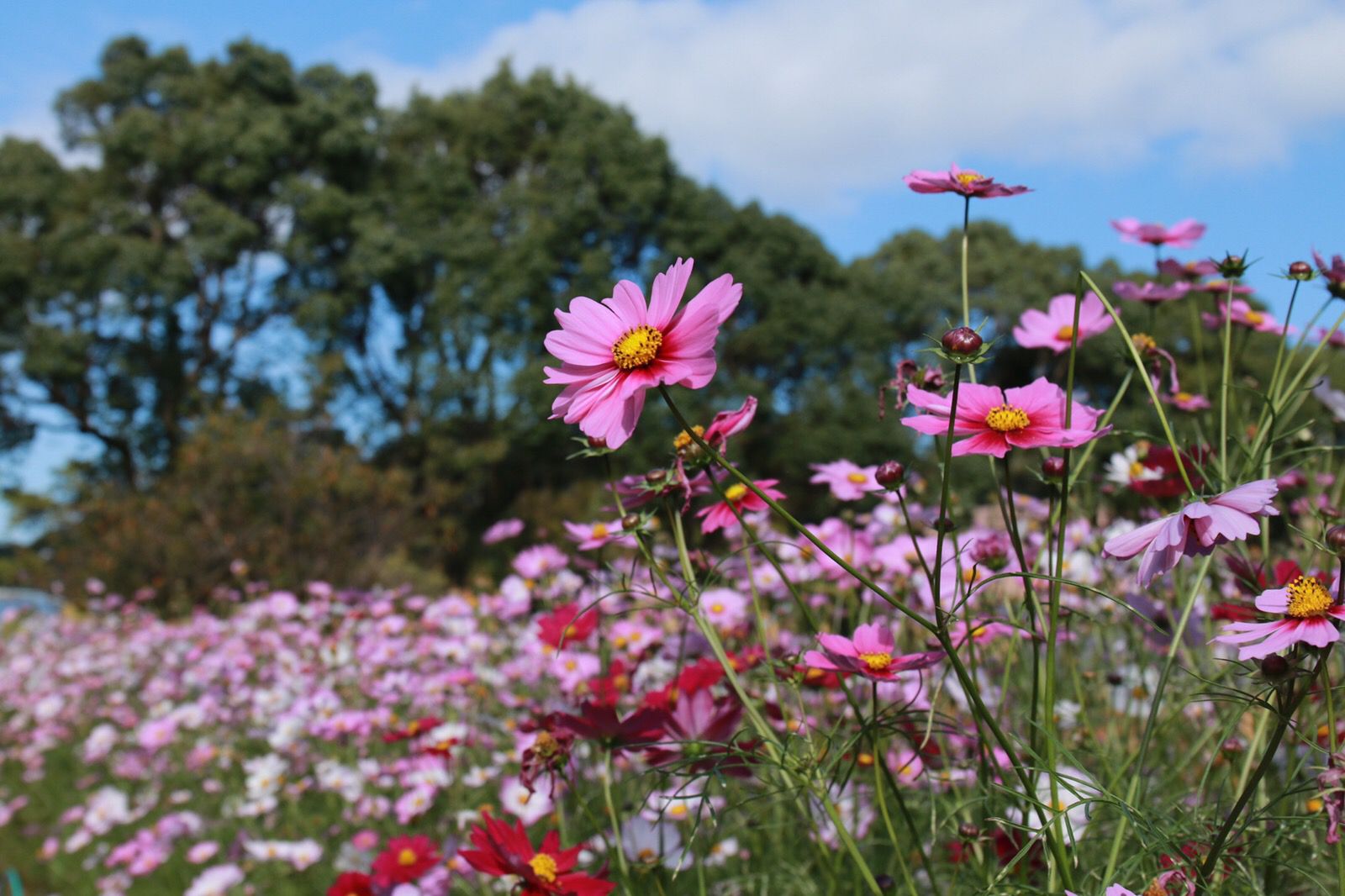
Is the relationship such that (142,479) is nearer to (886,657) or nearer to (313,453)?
(313,453)

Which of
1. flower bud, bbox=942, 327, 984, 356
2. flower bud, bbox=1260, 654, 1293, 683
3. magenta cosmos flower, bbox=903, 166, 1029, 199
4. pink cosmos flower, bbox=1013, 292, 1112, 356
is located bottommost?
flower bud, bbox=1260, 654, 1293, 683

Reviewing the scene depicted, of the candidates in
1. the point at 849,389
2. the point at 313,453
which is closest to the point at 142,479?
the point at 313,453

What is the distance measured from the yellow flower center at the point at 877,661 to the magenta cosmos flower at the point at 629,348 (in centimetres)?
31

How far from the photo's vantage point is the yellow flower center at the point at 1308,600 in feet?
2.21

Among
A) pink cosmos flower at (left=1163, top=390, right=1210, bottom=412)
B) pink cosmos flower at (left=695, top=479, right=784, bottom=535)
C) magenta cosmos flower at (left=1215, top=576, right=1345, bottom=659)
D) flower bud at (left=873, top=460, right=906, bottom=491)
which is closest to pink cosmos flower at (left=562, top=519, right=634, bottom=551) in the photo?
pink cosmos flower at (left=695, top=479, right=784, bottom=535)

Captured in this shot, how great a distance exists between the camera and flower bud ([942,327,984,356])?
2.03 feet

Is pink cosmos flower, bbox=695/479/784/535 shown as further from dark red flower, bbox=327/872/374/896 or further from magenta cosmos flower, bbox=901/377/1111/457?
dark red flower, bbox=327/872/374/896

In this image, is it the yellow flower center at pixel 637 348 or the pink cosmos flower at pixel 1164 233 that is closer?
the yellow flower center at pixel 637 348

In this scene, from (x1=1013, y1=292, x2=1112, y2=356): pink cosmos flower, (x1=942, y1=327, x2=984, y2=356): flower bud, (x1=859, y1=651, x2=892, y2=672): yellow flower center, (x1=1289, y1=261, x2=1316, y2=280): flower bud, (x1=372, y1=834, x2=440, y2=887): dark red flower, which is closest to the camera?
(x1=942, y1=327, x2=984, y2=356): flower bud

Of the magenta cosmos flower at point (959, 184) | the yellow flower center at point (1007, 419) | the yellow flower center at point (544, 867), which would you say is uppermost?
the magenta cosmos flower at point (959, 184)

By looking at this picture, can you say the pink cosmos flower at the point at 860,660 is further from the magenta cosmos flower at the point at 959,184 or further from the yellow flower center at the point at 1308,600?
the magenta cosmos flower at the point at 959,184

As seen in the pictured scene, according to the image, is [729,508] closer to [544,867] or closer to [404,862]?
[544,867]

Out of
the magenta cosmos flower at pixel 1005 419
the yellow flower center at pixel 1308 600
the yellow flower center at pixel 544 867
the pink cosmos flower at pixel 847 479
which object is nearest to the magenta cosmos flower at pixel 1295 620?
the yellow flower center at pixel 1308 600

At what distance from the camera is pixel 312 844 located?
76.9 inches
